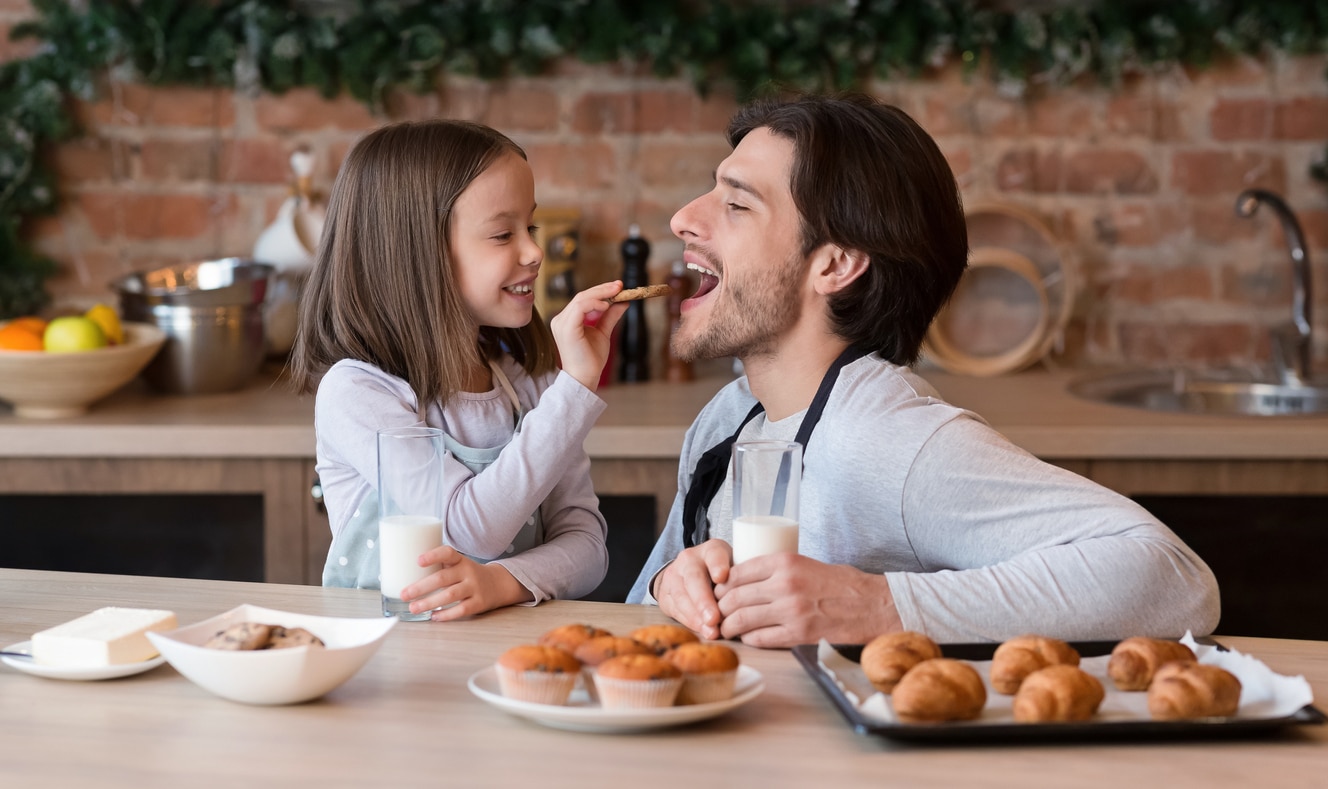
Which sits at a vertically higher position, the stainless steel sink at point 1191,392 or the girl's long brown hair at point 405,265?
the girl's long brown hair at point 405,265

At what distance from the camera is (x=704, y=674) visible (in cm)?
109

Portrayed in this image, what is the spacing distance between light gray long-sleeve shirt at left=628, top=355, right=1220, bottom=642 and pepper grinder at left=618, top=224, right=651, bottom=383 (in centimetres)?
126

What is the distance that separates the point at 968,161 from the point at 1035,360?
18.5 inches

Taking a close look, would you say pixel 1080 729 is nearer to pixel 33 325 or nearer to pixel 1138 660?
pixel 1138 660

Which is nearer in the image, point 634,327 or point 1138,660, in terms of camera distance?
point 1138,660

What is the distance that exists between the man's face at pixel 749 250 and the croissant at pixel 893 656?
2.22 ft

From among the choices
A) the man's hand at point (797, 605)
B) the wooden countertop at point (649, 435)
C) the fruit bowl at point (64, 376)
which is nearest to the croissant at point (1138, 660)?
the man's hand at point (797, 605)

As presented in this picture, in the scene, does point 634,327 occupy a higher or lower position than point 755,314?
lower

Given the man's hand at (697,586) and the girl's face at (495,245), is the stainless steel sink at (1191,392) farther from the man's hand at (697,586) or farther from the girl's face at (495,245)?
the man's hand at (697,586)

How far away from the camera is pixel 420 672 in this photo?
48.8 inches

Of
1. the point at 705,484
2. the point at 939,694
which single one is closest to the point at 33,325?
the point at 705,484

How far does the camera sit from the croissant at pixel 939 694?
106cm

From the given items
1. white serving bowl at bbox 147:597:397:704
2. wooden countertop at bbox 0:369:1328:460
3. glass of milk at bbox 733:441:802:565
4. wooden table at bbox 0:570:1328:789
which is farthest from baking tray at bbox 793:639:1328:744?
wooden countertop at bbox 0:369:1328:460

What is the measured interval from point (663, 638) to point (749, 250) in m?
0.73
